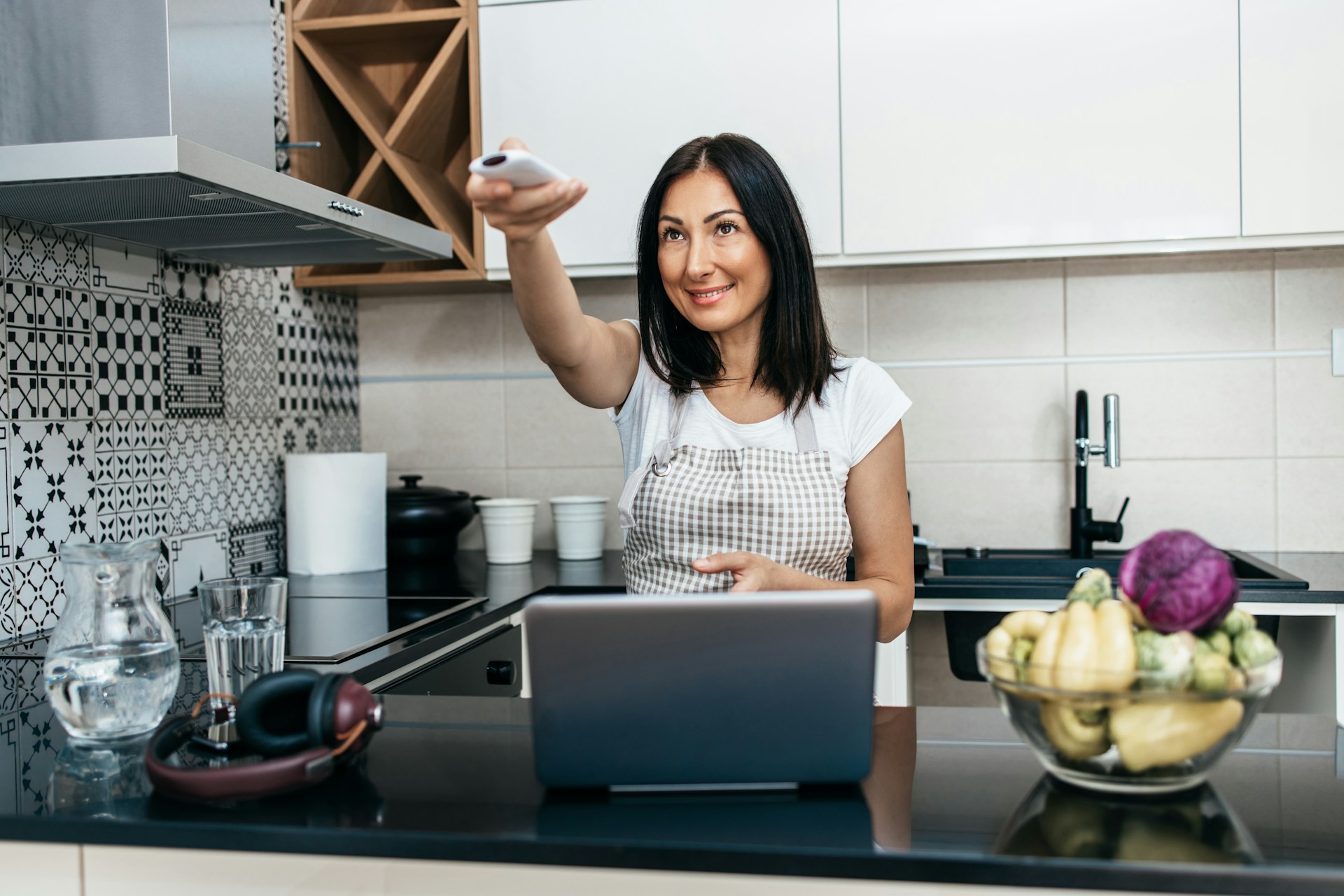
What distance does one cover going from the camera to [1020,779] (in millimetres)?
828

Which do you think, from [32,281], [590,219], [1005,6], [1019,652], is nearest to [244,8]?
[32,281]

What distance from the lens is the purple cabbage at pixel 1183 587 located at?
2.36 feet

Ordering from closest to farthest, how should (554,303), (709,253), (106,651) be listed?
(106,651)
(554,303)
(709,253)

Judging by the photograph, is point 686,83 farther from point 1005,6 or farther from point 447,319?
point 447,319

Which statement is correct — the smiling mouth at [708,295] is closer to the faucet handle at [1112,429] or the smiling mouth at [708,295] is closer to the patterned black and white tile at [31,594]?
the patterned black and white tile at [31,594]

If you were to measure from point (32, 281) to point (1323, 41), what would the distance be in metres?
2.34

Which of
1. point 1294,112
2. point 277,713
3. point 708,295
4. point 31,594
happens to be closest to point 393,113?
point 31,594

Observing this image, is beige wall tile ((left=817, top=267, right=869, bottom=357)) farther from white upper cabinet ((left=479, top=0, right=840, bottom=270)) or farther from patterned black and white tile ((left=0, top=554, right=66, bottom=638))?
patterned black and white tile ((left=0, top=554, right=66, bottom=638))

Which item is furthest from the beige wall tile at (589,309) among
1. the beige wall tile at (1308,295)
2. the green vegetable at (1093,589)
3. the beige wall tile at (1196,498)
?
the green vegetable at (1093,589)

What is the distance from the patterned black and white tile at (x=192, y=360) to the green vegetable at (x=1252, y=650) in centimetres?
186

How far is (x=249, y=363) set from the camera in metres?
2.29

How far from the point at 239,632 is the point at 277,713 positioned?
9.1 inches

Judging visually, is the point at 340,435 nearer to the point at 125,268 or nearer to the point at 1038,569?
the point at 125,268

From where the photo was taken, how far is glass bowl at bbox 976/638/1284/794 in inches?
27.6
